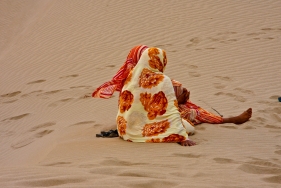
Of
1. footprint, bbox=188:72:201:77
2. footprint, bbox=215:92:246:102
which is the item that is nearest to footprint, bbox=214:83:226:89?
footprint, bbox=215:92:246:102

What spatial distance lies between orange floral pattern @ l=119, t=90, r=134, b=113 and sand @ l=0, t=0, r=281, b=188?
0.36 meters

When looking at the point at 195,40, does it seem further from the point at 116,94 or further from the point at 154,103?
the point at 154,103

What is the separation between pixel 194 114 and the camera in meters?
6.31

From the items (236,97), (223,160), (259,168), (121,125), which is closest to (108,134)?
(121,125)

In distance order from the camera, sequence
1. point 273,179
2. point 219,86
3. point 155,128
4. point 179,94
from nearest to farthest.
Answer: point 273,179 → point 155,128 → point 179,94 → point 219,86

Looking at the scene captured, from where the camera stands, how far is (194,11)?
1333 centimetres

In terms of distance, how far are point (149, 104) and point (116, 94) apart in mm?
2962

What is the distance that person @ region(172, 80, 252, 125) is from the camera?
6.15 m

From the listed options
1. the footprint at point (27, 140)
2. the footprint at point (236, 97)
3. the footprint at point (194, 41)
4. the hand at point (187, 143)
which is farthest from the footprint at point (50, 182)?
the footprint at point (194, 41)

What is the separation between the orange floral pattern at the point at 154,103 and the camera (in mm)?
5543

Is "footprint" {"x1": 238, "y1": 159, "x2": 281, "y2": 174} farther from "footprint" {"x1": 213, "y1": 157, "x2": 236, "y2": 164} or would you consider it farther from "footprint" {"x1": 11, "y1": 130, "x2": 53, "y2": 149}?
"footprint" {"x1": 11, "y1": 130, "x2": 53, "y2": 149}

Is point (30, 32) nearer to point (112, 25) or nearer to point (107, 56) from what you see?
point (112, 25)

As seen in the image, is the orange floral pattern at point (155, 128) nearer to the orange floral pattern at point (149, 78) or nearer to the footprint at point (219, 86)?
the orange floral pattern at point (149, 78)

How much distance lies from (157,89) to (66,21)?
8.88 m
